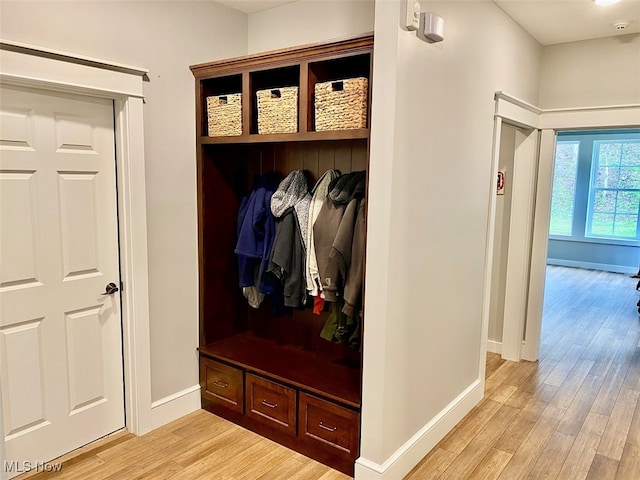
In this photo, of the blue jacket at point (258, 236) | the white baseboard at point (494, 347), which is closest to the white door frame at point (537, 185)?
the white baseboard at point (494, 347)

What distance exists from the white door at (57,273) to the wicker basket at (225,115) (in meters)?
0.59

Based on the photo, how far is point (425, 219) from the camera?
242cm

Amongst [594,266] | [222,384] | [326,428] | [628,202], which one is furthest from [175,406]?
[628,202]

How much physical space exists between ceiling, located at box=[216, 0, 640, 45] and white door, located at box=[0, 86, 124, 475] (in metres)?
1.31

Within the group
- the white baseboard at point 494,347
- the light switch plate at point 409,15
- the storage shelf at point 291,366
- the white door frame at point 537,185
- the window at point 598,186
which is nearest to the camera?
the light switch plate at point 409,15

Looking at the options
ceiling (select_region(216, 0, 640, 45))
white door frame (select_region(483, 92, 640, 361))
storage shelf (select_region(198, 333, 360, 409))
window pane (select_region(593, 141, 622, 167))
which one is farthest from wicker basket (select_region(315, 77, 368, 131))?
window pane (select_region(593, 141, 622, 167))

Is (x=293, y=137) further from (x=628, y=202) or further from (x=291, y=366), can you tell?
(x=628, y=202)

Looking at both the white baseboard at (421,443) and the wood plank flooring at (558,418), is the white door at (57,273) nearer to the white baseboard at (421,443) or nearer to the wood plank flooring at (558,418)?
the white baseboard at (421,443)

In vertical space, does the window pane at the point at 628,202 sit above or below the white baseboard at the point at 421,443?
Result: above

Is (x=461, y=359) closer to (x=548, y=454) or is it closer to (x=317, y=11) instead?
(x=548, y=454)

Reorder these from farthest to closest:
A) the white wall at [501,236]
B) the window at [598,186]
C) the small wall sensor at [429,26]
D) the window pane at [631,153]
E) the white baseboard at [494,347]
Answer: the window at [598,186] < the window pane at [631,153] < the white baseboard at [494,347] < the white wall at [501,236] < the small wall sensor at [429,26]

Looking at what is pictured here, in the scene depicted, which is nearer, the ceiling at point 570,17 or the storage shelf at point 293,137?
the storage shelf at point 293,137

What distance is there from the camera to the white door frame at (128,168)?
2.20 m
